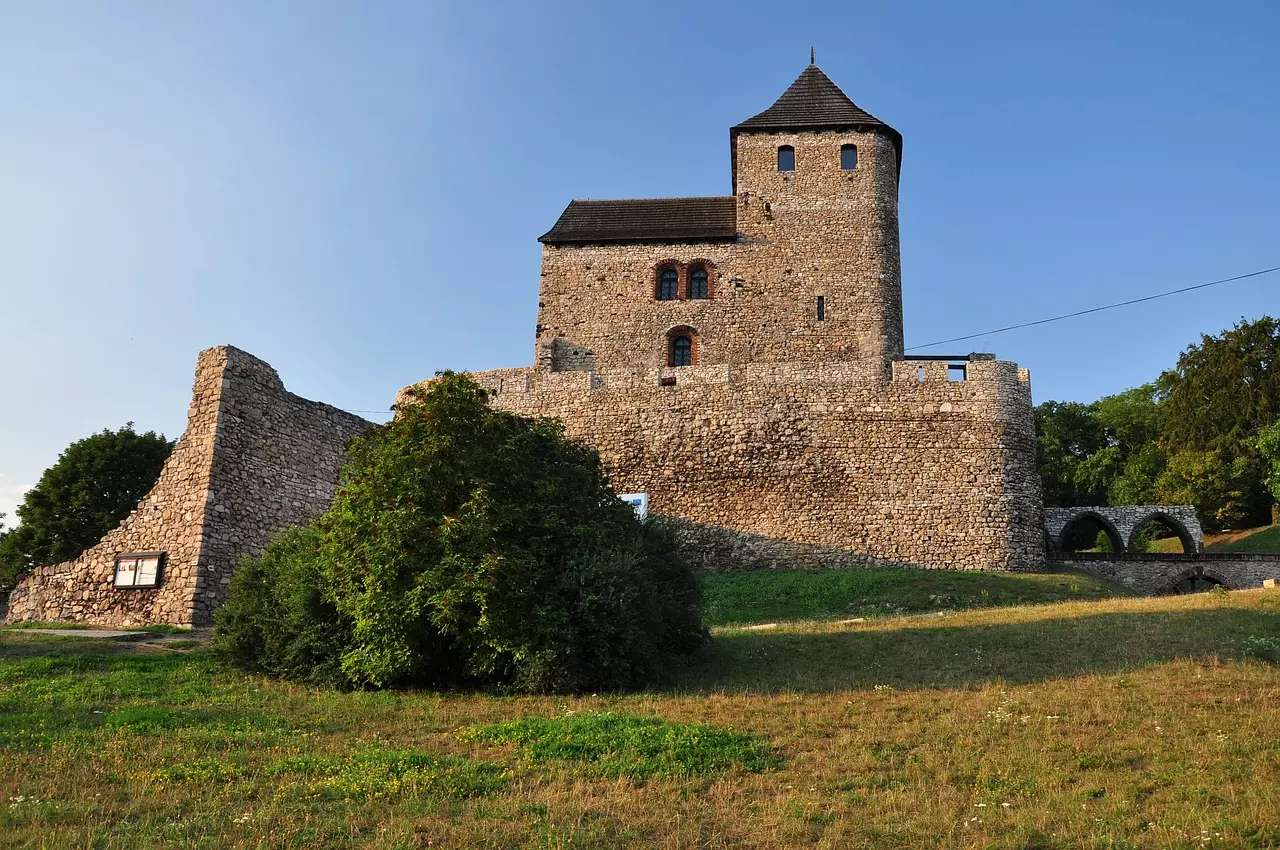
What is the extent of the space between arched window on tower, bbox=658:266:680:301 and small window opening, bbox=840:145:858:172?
7.08 m

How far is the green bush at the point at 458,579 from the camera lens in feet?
36.5

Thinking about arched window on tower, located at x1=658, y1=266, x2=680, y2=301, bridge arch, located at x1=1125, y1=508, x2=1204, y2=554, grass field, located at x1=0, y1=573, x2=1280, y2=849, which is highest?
arched window on tower, located at x1=658, y1=266, x2=680, y2=301

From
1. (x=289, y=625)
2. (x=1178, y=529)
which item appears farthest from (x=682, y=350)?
(x=289, y=625)

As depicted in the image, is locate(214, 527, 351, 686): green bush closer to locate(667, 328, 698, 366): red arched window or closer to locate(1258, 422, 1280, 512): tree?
locate(667, 328, 698, 366): red arched window

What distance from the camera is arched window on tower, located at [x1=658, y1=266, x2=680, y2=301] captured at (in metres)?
33.2

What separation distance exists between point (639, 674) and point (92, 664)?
7.05 meters

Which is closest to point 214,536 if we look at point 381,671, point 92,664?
point 92,664

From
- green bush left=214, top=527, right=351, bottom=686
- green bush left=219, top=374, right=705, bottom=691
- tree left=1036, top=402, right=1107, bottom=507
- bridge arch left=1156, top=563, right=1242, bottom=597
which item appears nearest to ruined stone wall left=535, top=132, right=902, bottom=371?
bridge arch left=1156, top=563, right=1242, bottom=597

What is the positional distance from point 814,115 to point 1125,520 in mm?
17529

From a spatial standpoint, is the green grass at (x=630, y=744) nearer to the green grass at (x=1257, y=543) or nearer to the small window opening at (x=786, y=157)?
the small window opening at (x=786, y=157)

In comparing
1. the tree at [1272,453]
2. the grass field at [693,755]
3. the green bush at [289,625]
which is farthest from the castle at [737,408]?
the tree at [1272,453]

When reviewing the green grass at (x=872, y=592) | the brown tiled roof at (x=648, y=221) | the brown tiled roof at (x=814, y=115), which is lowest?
the green grass at (x=872, y=592)

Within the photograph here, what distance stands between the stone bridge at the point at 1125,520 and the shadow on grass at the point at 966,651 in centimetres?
1492

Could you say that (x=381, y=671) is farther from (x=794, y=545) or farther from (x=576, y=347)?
(x=576, y=347)
